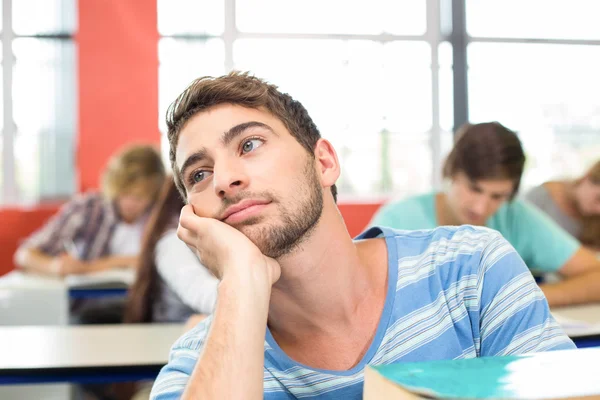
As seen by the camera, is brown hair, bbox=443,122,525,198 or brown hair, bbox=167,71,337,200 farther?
brown hair, bbox=443,122,525,198

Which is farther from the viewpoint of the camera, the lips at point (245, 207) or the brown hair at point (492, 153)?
the brown hair at point (492, 153)

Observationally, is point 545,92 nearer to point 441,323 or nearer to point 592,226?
point 592,226

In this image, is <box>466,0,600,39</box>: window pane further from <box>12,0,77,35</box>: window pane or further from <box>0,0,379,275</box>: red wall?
<box>12,0,77,35</box>: window pane

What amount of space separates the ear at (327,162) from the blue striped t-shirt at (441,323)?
0.24 meters

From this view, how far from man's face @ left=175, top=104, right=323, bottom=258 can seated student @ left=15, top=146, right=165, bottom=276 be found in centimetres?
249

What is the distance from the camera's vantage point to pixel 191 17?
5832 millimetres

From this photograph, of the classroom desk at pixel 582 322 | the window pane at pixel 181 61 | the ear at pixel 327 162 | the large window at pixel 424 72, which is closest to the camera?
the ear at pixel 327 162

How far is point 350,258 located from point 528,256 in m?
1.53

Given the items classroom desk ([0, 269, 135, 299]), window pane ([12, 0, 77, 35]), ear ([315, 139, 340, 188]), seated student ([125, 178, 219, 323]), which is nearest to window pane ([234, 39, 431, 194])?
window pane ([12, 0, 77, 35])

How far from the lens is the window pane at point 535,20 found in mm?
6449

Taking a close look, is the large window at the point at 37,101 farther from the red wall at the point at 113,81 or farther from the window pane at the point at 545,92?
the window pane at the point at 545,92

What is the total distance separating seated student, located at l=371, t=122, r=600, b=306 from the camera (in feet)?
7.43

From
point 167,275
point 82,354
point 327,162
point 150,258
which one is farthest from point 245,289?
point 150,258

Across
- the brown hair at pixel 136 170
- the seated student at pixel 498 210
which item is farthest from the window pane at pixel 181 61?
the seated student at pixel 498 210
